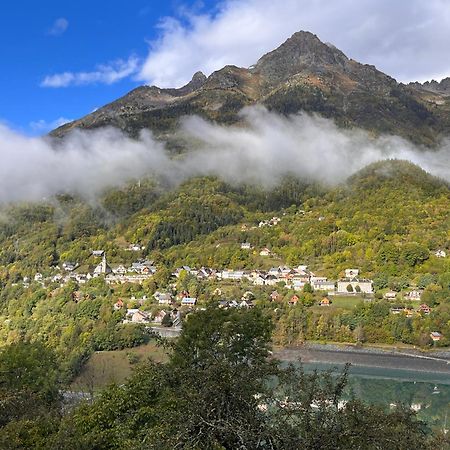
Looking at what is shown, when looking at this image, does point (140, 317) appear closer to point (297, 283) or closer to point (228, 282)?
point (228, 282)

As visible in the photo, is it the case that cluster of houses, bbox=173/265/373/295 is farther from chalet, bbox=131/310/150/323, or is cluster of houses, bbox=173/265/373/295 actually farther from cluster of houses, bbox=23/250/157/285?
chalet, bbox=131/310/150/323

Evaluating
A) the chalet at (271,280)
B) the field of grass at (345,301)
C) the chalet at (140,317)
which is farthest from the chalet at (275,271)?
the chalet at (140,317)

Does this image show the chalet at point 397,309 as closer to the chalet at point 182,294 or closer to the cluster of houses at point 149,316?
the cluster of houses at point 149,316

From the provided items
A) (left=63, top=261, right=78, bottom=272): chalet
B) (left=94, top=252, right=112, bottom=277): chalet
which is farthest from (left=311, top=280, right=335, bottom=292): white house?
(left=63, top=261, right=78, bottom=272): chalet

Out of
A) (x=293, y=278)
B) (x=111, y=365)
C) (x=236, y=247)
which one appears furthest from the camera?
(x=236, y=247)

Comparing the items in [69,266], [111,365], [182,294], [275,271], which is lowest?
[111,365]

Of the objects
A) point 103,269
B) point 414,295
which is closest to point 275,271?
point 414,295

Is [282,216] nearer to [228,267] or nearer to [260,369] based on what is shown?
[228,267]
